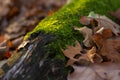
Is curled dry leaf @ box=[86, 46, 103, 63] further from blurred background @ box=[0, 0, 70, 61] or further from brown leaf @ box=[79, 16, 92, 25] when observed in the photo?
blurred background @ box=[0, 0, 70, 61]

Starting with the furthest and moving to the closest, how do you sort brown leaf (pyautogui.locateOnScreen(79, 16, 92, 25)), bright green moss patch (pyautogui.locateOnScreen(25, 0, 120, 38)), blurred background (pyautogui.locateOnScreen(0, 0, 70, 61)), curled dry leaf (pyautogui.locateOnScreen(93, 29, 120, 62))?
blurred background (pyautogui.locateOnScreen(0, 0, 70, 61))
brown leaf (pyautogui.locateOnScreen(79, 16, 92, 25))
bright green moss patch (pyautogui.locateOnScreen(25, 0, 120, 38))
curled dry leaf (pyautogui.locateOnScreen(93, 29, 120, 62))

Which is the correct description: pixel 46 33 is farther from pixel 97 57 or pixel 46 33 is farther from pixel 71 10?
pixel 71 10

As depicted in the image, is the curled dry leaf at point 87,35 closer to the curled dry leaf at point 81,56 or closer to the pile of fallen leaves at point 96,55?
the pile of fallen leaves at point 96,55

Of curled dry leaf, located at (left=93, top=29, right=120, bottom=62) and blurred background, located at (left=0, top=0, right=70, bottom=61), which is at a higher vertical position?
curled dry leaf, located at (left=93, top=29, right=120, bottom=62)

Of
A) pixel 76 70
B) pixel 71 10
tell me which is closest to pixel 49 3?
pixel 71 10

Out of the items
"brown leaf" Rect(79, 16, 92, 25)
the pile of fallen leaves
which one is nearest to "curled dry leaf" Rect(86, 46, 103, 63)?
the pile of fallen leaves

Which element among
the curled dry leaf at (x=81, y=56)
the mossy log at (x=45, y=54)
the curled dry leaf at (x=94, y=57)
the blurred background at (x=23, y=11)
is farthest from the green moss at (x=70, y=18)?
the blurred background at (x=23, y=11)
